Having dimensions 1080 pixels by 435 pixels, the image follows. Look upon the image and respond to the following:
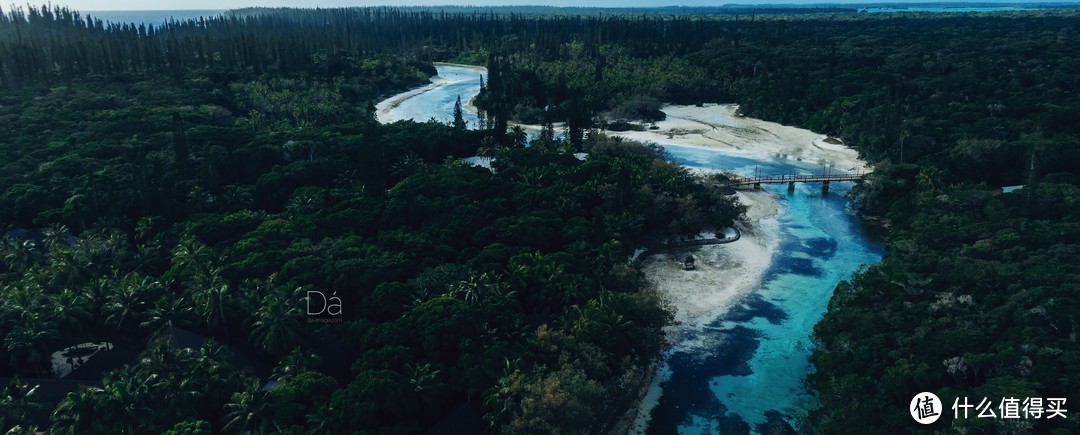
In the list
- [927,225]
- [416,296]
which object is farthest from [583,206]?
Answer: [927,225]

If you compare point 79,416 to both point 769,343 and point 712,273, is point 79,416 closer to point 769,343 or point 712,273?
point 769,343

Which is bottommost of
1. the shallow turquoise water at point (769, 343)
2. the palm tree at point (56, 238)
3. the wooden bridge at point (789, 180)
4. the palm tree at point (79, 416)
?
the shallow turquoise water at point (769, 343)

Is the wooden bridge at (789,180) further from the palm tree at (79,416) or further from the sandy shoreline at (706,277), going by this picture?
the palm tree at (79,416)

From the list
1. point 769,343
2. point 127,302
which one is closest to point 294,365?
point 127,302

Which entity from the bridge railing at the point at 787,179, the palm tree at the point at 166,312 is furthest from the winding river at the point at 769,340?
the palm tree at the point at 166,312

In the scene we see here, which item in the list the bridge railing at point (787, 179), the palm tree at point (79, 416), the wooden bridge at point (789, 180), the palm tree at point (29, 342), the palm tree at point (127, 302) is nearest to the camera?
the palm tree at point (79, 416)

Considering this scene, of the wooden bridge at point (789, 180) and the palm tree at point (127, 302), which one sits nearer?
the palm tree at point (127, 302)

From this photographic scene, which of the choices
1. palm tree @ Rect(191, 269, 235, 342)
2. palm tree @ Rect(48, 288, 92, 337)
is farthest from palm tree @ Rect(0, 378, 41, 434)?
palm tree @ Rect(191, 269, 235, 342)
